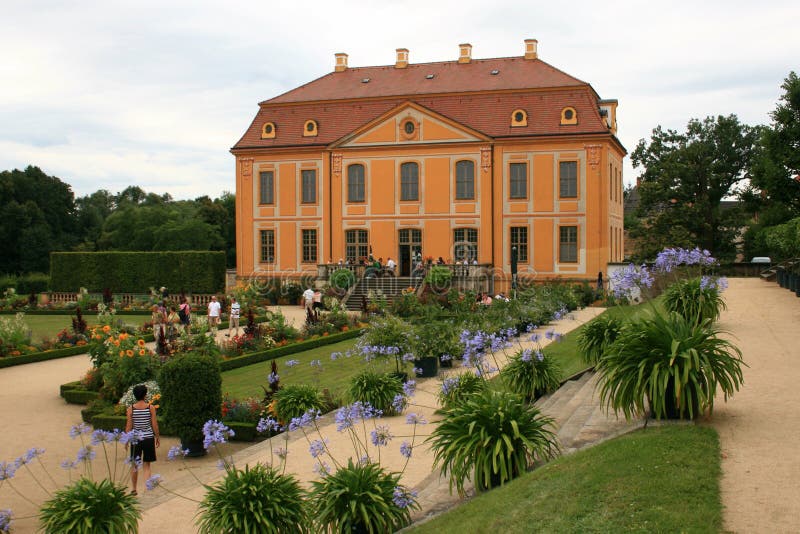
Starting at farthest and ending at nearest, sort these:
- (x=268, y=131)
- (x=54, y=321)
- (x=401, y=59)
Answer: (x=401, y=59) < (x=268, y=131) < (x=54, y=321)

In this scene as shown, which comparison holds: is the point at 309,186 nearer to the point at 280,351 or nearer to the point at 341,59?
the point at 341,59

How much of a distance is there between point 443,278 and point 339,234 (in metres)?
7.28

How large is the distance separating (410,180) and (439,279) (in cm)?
631

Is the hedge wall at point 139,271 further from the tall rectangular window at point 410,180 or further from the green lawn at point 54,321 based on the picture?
the tall rectangular window at point 410,180

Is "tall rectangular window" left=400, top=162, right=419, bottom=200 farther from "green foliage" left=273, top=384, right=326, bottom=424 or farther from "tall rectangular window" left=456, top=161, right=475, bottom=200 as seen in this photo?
"green foliage" left=273, top=384, right=326, bottom=424

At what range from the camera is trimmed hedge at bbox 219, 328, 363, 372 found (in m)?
17.1

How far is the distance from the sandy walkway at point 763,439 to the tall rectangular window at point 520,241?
2100cm

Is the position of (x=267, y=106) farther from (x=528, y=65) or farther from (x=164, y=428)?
(x=164, y=428)

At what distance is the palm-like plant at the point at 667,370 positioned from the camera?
710 cm

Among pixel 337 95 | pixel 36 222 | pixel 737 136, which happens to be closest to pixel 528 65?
pixel 337 95

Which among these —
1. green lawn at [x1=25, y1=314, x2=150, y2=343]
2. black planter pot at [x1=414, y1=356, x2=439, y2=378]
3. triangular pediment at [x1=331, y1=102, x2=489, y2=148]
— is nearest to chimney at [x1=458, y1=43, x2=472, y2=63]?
triangular pediment at [x1=331, y1=102, x2=489, y2=148]

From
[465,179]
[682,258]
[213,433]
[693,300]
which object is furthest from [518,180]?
[213,433]

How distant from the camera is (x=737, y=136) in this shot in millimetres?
Answer: 46500

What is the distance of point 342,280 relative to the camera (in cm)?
3231
